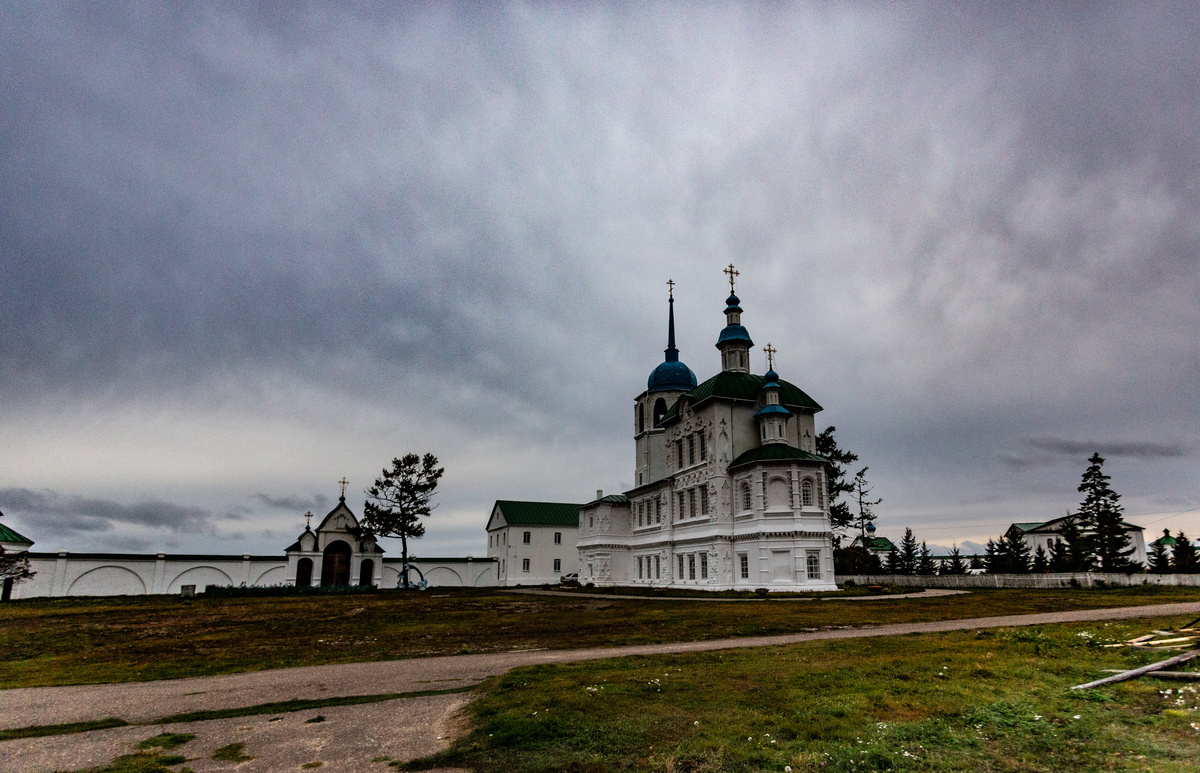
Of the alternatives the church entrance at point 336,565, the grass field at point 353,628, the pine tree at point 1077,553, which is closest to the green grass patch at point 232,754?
the grass field at point 353,628

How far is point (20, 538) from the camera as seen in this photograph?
46.9m

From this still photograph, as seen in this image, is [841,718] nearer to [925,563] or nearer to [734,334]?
[734,334]

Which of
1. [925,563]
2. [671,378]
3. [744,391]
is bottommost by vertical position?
[925,563]

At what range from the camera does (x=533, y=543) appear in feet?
230

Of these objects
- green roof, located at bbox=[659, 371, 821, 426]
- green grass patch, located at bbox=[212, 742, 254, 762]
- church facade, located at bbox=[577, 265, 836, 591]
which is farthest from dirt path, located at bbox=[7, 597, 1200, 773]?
green roof, located at bbox=[659, 371, 821, 426]

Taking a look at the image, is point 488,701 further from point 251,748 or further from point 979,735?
point 979,735

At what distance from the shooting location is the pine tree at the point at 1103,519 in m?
50.3

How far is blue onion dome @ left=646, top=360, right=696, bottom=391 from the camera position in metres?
65.2

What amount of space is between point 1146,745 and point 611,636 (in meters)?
13.7

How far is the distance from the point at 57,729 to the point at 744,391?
45.9 metres

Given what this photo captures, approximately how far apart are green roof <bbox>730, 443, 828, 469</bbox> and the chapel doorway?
34162 mm

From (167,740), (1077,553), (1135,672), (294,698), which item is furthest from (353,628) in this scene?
(1077,553)

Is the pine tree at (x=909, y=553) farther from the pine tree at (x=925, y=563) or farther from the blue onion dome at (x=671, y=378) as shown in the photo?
the blue onion dome at (x=671, y=378)

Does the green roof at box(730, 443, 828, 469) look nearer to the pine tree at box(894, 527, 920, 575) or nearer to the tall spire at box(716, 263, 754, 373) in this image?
the tall spire at box(716, 263, 754, 373)
